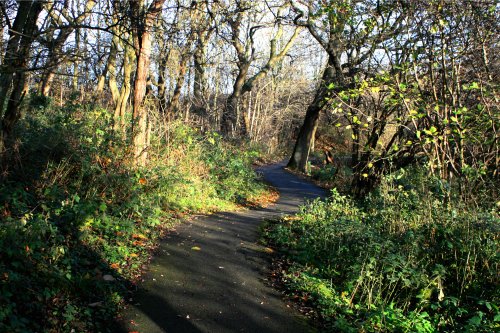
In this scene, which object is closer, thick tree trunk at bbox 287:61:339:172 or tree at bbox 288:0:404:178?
tree at bbox 288:0:404:178

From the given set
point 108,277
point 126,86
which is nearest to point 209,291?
point 108,277

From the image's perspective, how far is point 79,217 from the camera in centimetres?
602

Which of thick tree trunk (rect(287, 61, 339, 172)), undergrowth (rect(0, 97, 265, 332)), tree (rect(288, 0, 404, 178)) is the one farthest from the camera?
thick tree trunk (rect(287, 61, 339, 172))

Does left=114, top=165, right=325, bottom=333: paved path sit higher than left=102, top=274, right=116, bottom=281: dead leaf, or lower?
lower

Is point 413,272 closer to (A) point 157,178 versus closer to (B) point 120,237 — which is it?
(B) point 120,237

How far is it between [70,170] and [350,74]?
9863 millimetres

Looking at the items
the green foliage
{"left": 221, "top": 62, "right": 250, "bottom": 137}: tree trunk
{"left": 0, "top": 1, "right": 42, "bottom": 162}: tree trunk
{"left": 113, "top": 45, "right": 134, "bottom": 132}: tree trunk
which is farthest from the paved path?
{"left": 221, "top": 62, "right": 250, "bottom": 137}: tree trunk

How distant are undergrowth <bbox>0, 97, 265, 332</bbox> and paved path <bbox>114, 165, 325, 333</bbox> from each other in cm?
37

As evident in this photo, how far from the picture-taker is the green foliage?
200 inches

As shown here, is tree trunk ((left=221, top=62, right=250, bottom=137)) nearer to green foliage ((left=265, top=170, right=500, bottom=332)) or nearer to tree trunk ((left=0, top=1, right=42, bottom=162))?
green foliage ((left=265, top=170, right=500, bottom=332))

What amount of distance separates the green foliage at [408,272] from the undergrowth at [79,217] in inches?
111

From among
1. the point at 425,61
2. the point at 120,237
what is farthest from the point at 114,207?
the point at 425,61

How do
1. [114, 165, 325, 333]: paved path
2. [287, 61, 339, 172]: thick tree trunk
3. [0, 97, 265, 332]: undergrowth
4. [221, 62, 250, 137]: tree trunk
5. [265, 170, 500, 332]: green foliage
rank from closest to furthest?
[0, 97, 265, 332]: undergrowth
[114, 165, 325, 333]: paved path
[265, 170, 500, 332]: green foliage
[287, 61, 339, 172]: thick tree trunk
[221, 62, 250, 137]: tree trunk

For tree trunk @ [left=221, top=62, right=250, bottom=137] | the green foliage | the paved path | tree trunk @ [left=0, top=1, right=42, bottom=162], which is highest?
tree trunk @ [left=221, top=62, right=250, bottom=137]
